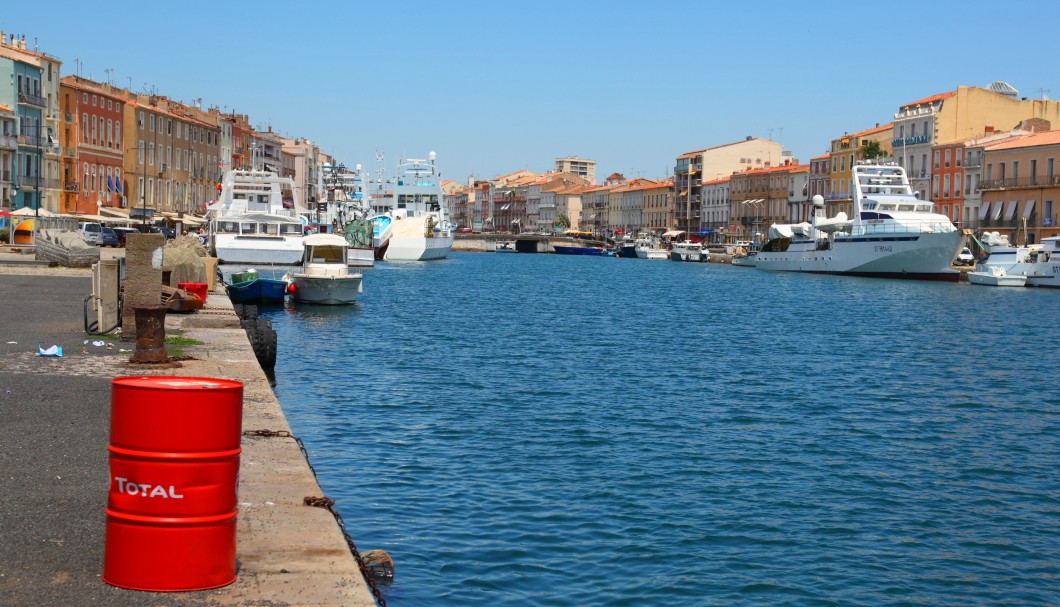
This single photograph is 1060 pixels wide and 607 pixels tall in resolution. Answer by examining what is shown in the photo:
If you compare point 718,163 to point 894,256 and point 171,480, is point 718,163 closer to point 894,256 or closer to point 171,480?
point 894,256

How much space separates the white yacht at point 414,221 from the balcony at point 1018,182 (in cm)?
4703

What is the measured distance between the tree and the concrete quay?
374 ft

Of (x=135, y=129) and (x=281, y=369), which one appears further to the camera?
(x=135, y=129)

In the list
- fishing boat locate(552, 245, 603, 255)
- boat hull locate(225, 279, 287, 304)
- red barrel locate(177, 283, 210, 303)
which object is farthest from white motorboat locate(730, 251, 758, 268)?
red barrel locate(177, 283, 210, 303)

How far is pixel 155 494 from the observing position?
264 inches

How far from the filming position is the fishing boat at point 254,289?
1610 inches

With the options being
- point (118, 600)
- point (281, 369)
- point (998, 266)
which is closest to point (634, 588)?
point (118, 600)

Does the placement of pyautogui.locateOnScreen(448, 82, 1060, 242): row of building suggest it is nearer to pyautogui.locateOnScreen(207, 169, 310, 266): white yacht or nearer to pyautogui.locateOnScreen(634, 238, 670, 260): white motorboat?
pyautogui.locateOnScreen(634, 238, 670, 260): white motorboat

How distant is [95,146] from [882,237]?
5744 centimetres

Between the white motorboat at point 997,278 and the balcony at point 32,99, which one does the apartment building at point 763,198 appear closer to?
the white motorboat at point 997,278

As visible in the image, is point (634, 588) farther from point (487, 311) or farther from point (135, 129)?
point (135, 129)

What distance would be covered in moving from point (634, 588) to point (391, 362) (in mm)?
17229

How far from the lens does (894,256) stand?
285 ft

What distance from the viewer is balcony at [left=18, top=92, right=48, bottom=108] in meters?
82.1
